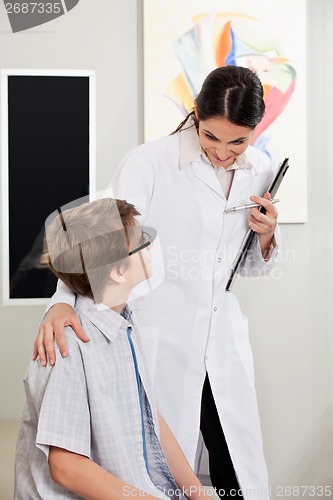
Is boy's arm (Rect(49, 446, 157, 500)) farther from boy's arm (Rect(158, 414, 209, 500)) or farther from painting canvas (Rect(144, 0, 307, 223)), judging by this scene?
painting canvas (Rect(144, 0, 307, 223))

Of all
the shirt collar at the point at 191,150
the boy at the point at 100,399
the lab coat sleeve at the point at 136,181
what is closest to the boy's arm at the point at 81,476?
the boy at the point at 100,399

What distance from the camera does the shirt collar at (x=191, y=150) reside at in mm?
829

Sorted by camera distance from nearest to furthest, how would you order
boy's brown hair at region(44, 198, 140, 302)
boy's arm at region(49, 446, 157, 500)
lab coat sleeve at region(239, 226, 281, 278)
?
1. boy's arm at region(49, 446, 157, 500)
2. boy's brown hair at region(44, 198, 140, 302)
3. lab coat sleeve at region(239, 226, 281, 278)

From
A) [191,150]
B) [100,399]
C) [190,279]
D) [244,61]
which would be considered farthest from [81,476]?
[244,61]

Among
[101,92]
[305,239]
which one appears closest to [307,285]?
[305,239]

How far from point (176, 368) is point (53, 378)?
239 mm

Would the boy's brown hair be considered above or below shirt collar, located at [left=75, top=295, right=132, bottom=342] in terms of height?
above

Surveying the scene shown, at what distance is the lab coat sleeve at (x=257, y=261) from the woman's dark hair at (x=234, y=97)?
0.56 feet

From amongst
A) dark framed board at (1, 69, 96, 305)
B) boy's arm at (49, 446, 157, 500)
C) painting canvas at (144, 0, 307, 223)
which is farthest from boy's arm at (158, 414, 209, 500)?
painting canvas at (144, 0, 307, 223)

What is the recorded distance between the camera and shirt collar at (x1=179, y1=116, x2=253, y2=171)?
0.83m

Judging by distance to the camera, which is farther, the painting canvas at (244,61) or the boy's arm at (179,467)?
the painting canvas at (244,61)

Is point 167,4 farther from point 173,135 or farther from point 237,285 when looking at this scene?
point 237,285

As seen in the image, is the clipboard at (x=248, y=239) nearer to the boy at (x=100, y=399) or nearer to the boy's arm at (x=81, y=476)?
the boy at (x=100, y=399)

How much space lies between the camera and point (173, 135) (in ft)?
2.82
